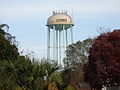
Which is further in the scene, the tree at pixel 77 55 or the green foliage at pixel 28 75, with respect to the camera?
the tree at pixel 77 55

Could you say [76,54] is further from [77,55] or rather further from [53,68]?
[53,68]

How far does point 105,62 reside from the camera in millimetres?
38500

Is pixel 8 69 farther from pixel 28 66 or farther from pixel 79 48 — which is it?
pixel 79 48

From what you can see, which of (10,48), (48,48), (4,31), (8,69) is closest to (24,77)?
(8,69)

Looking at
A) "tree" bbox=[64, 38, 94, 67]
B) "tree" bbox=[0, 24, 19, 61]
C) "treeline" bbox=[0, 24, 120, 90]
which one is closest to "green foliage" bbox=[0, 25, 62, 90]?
"treeline" bbox=[0, 24, 120, 90]

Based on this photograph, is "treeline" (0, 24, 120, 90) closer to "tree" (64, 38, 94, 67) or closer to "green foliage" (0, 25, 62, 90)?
"green foliage" (0, 25, 62, 90)

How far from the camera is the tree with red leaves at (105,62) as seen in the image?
38031mm

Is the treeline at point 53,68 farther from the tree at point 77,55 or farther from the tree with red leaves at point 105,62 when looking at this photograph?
the tree at point 77,55

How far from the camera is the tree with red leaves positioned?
38.0 m

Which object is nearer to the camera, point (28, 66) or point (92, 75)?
point (28, 66)

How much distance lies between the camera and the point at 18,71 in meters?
31.1

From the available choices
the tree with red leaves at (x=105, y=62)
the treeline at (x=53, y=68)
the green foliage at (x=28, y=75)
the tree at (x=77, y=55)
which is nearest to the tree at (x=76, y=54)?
the tree at (x=77, y=55)

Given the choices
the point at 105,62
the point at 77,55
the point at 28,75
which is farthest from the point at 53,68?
the point at 77,55

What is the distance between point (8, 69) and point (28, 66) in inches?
126
